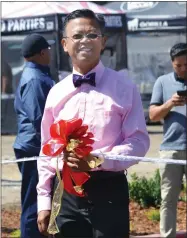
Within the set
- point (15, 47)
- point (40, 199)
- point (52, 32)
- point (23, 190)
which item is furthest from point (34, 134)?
point (15, 47)

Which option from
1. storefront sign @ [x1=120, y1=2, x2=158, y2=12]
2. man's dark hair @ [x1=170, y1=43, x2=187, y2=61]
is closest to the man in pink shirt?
man's dark hair @ [x1=170, y1=43, x2=187, y2=61]

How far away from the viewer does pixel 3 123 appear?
1855 centimetres

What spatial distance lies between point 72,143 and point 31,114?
1.98m

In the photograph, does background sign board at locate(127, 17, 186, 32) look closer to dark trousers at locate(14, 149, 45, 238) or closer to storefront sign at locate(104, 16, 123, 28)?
storefront sign at locate(104, 16, 123, 28)

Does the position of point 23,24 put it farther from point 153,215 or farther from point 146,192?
point 153,215

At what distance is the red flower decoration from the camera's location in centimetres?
390

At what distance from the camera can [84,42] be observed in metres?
4.11

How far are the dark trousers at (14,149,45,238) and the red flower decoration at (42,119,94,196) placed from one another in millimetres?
2021

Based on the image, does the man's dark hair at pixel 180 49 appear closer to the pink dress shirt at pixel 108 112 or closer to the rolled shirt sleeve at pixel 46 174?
the pink dress shirt at pixel 108 112

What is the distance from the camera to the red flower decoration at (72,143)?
390 centimetres

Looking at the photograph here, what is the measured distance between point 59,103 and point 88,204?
62cm

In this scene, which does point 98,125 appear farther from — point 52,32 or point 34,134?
point 52,32

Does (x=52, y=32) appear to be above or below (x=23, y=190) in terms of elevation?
Result: above

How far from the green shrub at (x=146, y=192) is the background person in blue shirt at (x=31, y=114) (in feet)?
8.74
